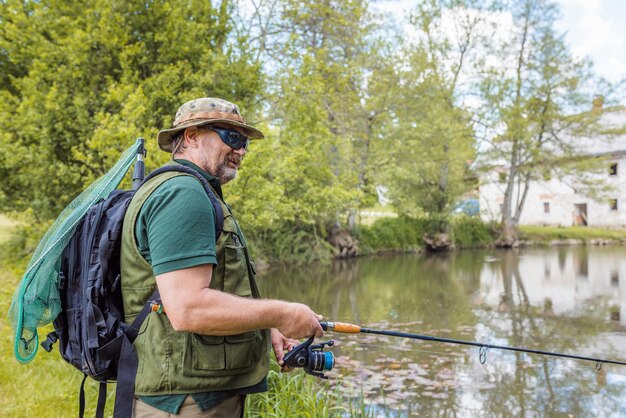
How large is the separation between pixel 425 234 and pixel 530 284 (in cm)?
1267

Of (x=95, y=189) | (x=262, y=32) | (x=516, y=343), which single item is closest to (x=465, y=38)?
(x=262, y=32)

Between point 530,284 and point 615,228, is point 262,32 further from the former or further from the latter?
point 615,228

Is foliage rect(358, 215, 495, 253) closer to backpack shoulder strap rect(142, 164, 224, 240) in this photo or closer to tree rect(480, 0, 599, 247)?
tree rect(480, 0, 599, 247)

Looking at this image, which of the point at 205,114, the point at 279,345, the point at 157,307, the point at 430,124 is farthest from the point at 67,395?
the point at 430,124

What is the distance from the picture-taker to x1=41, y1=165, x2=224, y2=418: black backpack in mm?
1820

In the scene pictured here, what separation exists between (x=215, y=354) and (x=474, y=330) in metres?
7.81

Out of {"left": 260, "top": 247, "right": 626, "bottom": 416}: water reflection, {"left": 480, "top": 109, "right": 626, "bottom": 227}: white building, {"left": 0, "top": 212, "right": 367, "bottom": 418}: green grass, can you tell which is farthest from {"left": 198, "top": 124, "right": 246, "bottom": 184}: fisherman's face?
{"left": 480, "top": 109, "right": 626, "bottom": 227}: white building

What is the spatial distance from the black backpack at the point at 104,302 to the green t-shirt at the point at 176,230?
10 centimetres

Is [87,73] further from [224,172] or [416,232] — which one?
[416,232]

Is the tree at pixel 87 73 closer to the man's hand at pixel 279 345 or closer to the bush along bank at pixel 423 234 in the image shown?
the man's hand at pixel 279 345

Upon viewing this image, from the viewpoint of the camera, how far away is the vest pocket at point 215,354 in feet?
5.83

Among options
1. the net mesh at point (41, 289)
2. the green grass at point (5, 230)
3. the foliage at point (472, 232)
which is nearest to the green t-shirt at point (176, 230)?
the net mesh at point (41, 289)

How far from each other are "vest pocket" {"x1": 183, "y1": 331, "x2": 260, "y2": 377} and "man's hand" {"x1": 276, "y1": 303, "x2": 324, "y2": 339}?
17 cm

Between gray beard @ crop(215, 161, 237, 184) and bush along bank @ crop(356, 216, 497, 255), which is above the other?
gray beard @ crop(215, 161, 237, 184)
